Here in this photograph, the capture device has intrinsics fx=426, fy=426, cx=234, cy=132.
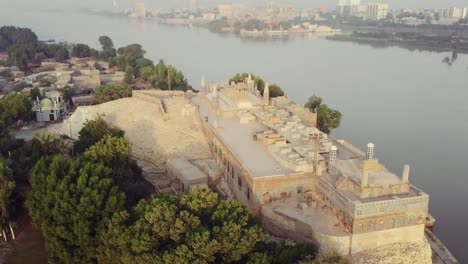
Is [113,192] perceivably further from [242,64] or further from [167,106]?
[242,64]

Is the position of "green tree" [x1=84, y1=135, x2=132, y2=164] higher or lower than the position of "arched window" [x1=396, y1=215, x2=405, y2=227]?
higher

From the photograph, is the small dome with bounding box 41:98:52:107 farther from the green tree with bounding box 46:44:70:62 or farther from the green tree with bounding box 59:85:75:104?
the green tree with bounding box 46:44:70:62

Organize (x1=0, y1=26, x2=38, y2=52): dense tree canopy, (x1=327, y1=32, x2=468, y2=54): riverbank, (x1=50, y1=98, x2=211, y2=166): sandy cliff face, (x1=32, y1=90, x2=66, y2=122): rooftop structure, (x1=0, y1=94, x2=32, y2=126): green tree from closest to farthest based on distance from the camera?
(x1=50, y1=98, x2=211, y2=166): sandy cliff face
(x1=0, y1=94, x2=32, y2=126): green tree
(x1=32, y1=90, x2=66, y2=122): rooftop structure
(x1=0, y1=26, x2=38, y2=52): dense tree canopy
(x1=327, y1=32, x2=468, y2=54): riverbank

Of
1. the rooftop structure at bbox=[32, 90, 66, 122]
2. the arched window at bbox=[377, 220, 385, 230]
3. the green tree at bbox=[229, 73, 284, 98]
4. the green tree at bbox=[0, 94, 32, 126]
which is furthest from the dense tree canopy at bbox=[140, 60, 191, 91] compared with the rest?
the arched window at bbox=[377, 220, 385, 230]

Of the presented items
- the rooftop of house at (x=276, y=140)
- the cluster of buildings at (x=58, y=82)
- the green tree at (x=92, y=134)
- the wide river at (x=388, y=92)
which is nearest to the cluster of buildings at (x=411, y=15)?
the wide river at (x=388, y=92)

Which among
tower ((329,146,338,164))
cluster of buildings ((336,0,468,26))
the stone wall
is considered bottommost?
the stone wall

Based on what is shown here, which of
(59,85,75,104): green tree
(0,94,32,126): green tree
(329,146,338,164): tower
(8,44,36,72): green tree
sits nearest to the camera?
(329,146,338,164): tower

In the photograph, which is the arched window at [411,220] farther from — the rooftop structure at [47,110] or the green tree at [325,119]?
the rooftop structure at [47,110]
